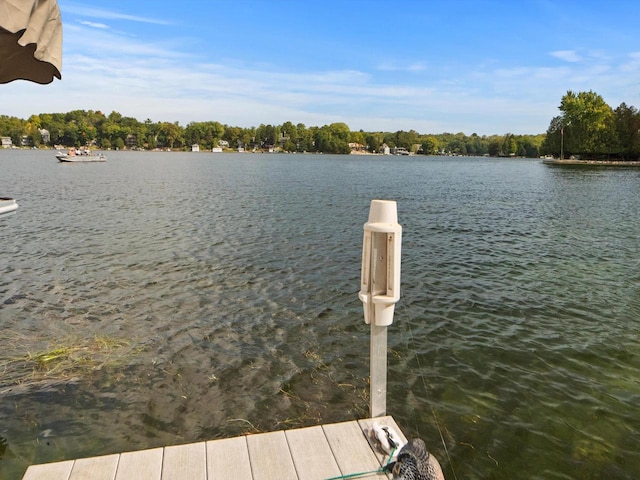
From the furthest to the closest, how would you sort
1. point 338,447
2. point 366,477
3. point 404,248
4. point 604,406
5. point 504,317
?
1. point 404,248
2. point 504,317
3. point 604,406
4. point 338,447
5. point 366,477

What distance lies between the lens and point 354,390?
7.16 metres

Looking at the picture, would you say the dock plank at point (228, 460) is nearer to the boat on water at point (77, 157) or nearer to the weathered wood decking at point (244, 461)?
the weathered wood decking at point (244, 461)

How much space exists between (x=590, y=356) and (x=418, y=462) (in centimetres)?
683

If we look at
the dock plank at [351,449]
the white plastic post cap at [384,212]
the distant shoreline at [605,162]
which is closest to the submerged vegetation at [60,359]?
the dock plank at [351,449]

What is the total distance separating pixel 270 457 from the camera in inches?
158

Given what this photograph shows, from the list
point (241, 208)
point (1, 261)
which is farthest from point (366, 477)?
point (241, 208)

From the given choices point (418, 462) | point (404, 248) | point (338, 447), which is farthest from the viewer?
point (404, 248)

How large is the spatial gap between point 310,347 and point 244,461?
4775 mm

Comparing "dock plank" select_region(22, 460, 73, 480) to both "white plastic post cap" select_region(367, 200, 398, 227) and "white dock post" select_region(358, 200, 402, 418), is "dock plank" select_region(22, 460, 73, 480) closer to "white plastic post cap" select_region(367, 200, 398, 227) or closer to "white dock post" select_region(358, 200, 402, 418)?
"white dock post" select_region(358, 200, 402, 418)

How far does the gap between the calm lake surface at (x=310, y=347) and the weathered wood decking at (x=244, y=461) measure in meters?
1.92

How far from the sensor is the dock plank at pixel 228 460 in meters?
3.79

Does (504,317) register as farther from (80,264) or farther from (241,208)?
(241,208)

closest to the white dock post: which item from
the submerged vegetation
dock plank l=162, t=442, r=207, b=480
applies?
dock plank l=162, t=442, r=207, b=480

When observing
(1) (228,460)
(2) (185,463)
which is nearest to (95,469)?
(2) (185,463)
